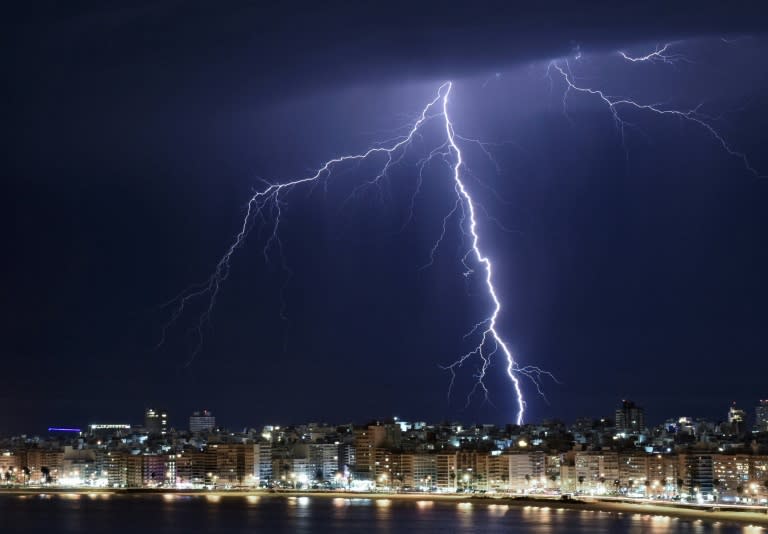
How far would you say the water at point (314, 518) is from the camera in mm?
55281

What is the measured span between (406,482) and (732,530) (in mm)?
30494

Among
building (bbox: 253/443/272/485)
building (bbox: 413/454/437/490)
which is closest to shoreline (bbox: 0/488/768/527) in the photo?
building (bbox: 413/454/437/490)

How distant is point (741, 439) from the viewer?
266 feet

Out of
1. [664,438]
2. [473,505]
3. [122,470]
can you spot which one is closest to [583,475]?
[473,505]

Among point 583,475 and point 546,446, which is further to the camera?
point 546,446

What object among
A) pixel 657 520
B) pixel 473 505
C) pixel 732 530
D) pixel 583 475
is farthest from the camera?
pixel 583 475

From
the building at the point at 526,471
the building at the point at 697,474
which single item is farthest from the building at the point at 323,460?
the building at the point at 697,474

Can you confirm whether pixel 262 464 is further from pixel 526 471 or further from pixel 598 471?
pixel 598 471

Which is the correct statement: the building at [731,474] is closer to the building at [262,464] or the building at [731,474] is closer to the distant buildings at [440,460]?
the distant buildings at [440,460]

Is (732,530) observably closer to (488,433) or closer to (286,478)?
(286,478)

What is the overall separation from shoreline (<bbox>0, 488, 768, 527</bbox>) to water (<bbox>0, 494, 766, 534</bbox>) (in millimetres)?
1010

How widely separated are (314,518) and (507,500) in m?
11.9

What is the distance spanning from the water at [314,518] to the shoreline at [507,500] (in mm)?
1010

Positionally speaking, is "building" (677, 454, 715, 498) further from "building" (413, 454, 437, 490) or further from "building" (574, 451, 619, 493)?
"building" (413, 454, 437, 490)
